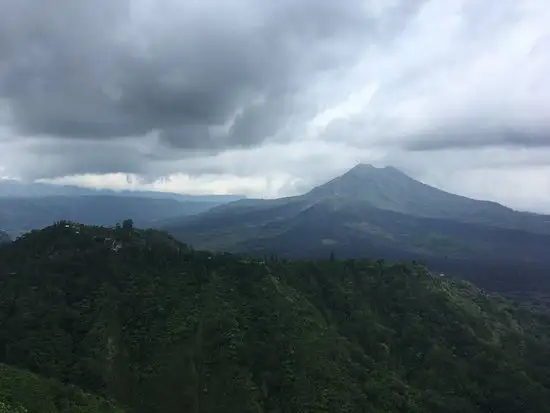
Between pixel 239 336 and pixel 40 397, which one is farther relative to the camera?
pixel 239 336

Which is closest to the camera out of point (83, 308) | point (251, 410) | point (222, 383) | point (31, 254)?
point (251, 410)

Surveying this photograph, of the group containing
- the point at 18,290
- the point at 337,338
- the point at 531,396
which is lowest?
the point at 531,396

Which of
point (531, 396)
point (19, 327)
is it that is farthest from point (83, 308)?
point (531, 396)

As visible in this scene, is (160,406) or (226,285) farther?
(226,285)

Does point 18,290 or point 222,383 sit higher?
point 18,290

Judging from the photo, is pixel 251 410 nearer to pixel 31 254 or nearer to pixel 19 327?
pixel 19 327

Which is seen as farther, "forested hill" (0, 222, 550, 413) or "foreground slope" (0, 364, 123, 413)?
"forested hill" (0, 222, 550, 413)

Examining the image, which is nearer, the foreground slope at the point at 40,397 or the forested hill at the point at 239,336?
the foreground slope at the point at 40,397

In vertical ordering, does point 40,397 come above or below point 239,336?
below
